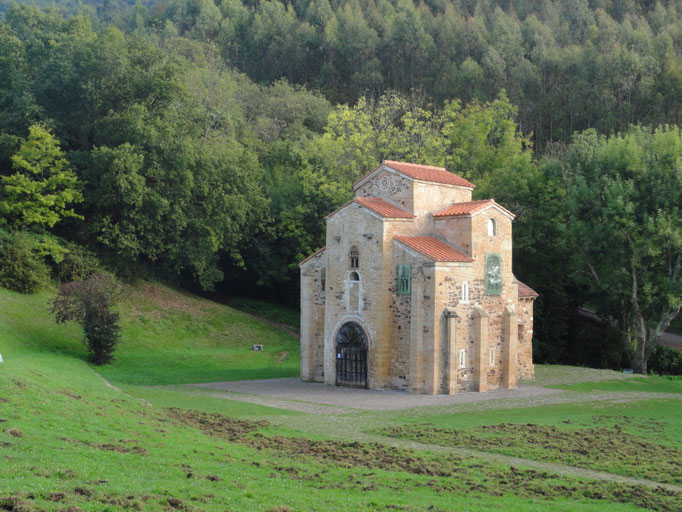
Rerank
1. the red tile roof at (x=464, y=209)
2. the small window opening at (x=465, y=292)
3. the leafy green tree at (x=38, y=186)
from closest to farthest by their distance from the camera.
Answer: the small window opening at (x=465, y=292) → the red tile roof at (x=464, y=209) → the leafy green tree at (x=38, y=186)

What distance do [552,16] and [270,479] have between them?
92.5 m

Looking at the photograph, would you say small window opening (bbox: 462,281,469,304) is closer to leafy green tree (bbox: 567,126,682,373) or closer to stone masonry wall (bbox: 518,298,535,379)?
stone masonry wall (bbox: 518,298,535,379)

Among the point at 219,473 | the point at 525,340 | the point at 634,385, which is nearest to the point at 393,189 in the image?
the point at 525,340

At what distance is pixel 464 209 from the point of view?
116 feet

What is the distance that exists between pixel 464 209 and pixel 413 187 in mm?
2682

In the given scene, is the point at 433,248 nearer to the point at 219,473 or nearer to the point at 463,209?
the point at 463,209

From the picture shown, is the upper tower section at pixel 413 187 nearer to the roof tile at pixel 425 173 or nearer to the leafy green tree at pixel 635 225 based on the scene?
the roof tile at pixel 425 173

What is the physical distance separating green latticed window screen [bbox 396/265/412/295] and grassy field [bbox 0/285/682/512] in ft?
20.9

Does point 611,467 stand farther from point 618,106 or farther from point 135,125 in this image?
point 618,106

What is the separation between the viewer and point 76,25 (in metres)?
57.2

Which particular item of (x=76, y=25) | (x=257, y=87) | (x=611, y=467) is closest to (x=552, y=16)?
(x=257, y=87)

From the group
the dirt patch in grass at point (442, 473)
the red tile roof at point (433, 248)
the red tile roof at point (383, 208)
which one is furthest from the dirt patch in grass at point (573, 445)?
the red tile roof at point (383, 208)

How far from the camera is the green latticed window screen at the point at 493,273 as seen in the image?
1377 inches

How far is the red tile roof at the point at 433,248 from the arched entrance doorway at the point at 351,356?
4667mm
